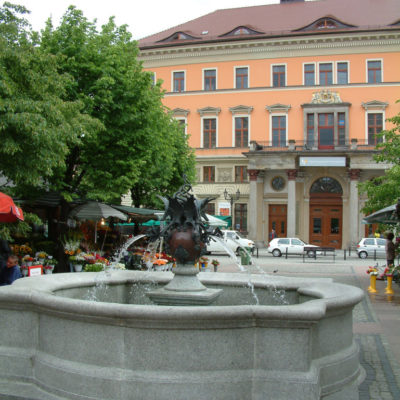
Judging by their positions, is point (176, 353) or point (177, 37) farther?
point (177, 37)

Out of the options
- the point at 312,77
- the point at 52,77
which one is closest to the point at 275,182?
the point at 312,77

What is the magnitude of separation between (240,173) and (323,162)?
27.3 feet

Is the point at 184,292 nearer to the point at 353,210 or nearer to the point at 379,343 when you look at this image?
the point at 379,343

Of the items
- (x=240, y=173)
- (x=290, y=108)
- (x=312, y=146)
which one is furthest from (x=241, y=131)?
(x=312, y=146)

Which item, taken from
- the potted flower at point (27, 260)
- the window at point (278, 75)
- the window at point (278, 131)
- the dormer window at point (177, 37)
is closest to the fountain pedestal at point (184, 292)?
the potted flower at point (27, 260)

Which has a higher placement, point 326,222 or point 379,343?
point 326,222

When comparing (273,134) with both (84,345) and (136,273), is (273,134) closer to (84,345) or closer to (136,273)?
(136,273)

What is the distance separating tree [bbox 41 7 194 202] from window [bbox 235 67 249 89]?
1121 inches

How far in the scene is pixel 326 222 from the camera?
43.6 meters

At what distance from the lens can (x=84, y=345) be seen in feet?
16.6

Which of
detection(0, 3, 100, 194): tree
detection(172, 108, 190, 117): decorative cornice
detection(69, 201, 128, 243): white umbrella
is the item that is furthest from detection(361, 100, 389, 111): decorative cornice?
detection(0, 3, 100, 194): tree

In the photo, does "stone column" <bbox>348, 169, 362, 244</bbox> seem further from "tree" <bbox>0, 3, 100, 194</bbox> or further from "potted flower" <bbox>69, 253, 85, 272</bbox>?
"tree" <bbox>0, 3, 100, 194</bbox>

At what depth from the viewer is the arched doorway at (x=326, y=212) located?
43.5 metres

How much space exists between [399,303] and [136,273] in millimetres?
7412
